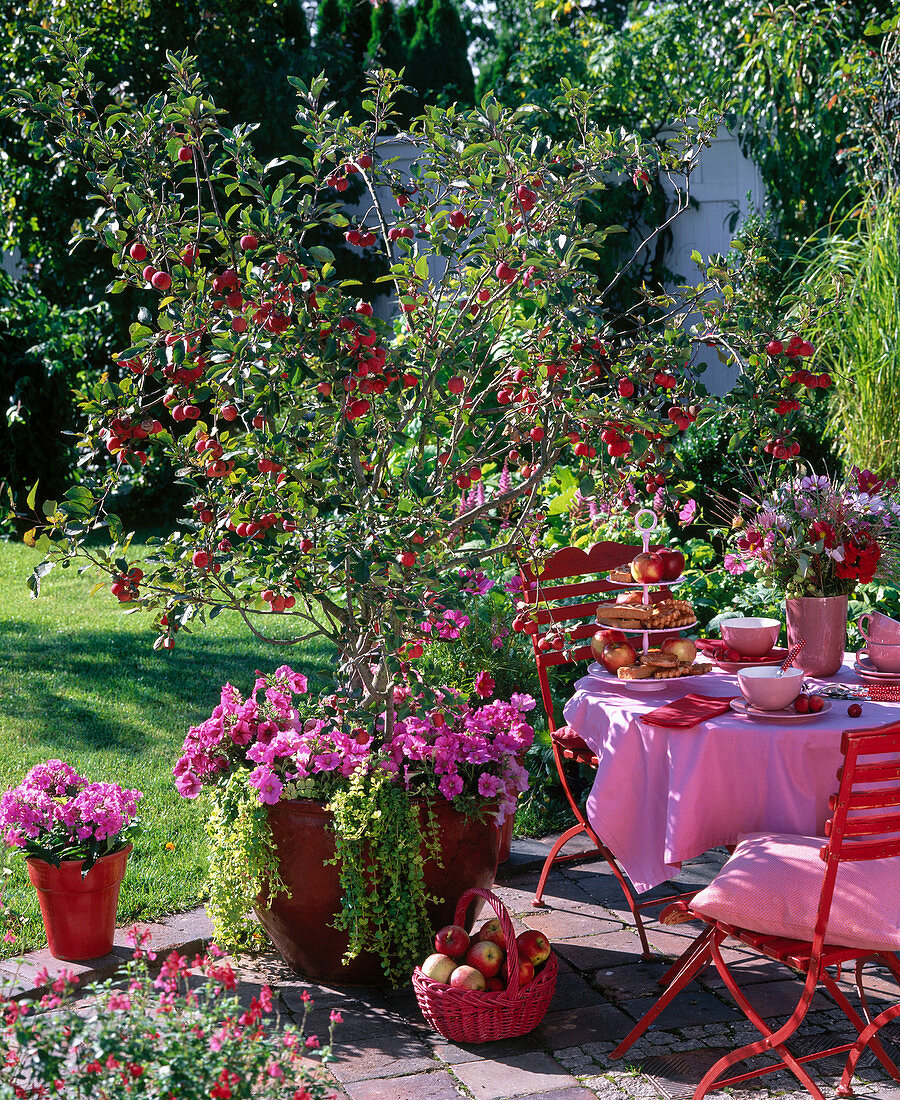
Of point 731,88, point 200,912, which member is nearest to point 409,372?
point 200,912

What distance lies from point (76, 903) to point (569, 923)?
1.42 metres

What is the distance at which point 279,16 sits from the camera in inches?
375

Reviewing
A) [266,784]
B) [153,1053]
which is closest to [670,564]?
[266,784]

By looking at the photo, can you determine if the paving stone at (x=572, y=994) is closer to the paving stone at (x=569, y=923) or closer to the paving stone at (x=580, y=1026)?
the paving stone at (x=580, y=1026)

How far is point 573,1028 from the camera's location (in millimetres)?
2938

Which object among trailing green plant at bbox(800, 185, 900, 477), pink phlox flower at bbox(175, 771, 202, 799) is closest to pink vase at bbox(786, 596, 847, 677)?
pink phlox flower at bbox(175, 771, 202, 799)

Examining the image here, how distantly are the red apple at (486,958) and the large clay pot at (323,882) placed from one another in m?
0.22

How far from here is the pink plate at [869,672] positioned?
3.04m

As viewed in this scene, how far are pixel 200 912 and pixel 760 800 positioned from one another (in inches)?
69.8

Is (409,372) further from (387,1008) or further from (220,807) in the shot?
(387,1008)

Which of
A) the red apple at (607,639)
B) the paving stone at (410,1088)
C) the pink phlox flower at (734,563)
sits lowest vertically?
the paving stone at (410,1088)

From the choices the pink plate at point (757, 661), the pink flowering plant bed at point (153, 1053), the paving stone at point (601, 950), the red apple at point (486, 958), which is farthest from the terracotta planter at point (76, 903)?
the pink plate at point (757, 661)

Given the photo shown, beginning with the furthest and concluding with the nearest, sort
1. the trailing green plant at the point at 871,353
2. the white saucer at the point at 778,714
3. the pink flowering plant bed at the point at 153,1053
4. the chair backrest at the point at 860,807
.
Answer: the trailing green plant at the point at 871,353 < the white saucer at the point at 778,714 < the chair backrest at the point at 860,807 < the pink flowering plant bed at the point at 153,1053

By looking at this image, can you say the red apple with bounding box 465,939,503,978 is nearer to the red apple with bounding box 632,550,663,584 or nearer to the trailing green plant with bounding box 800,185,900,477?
the red apple with bounding box 632,550,663,584
